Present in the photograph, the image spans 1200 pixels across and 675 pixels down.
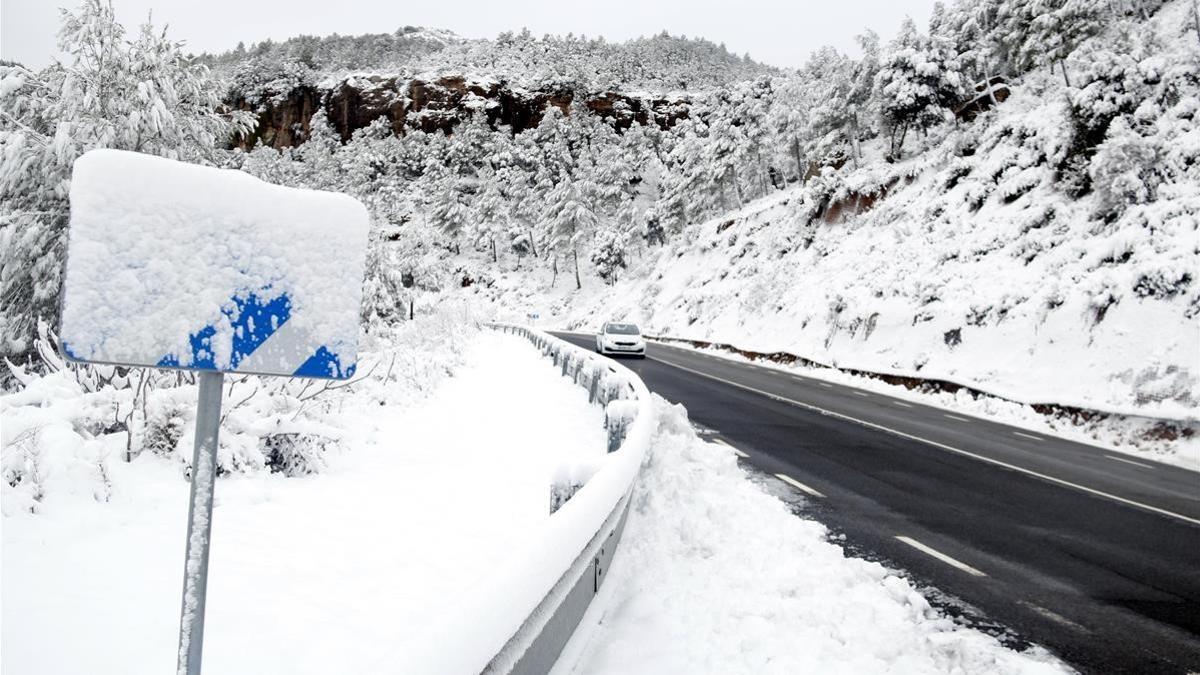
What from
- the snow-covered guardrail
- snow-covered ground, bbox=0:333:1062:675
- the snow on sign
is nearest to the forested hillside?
snow-covered ground, bbox=0:333:1062:675

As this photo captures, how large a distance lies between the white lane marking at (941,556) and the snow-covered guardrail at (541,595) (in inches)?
105

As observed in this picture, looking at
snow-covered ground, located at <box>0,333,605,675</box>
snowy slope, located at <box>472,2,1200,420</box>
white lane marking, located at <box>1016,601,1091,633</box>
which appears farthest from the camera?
snowy slope, located at <box>472,2,1200,420</box>

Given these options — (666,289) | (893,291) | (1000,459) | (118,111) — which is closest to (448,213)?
(666,289)

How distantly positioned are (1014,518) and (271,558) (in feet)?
22.6

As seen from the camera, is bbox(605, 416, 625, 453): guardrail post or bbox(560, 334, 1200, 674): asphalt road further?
bbox(605, 416, 625, 453): guardrail post

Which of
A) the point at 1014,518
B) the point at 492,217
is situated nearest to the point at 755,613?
the point at 1014,518

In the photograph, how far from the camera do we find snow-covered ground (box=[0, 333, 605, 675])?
284 centimetres

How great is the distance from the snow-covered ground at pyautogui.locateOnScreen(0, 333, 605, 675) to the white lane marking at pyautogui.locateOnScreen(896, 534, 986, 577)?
3.20 m

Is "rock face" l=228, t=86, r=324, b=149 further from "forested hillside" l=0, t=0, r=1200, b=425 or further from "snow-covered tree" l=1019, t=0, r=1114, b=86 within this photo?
"snow-covered tree" l=1019, t=0, r=1114, b=86

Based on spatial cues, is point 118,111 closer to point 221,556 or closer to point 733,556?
point 221,556

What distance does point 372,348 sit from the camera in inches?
671

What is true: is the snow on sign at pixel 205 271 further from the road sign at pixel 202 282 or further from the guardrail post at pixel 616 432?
the guardrail post at pixel 616 432

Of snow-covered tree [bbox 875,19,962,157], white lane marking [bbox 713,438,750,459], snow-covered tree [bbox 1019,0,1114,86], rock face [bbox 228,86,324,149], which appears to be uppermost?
rock face [bbox 228,86,324,149]

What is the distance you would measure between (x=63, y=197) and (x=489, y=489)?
11.8m
